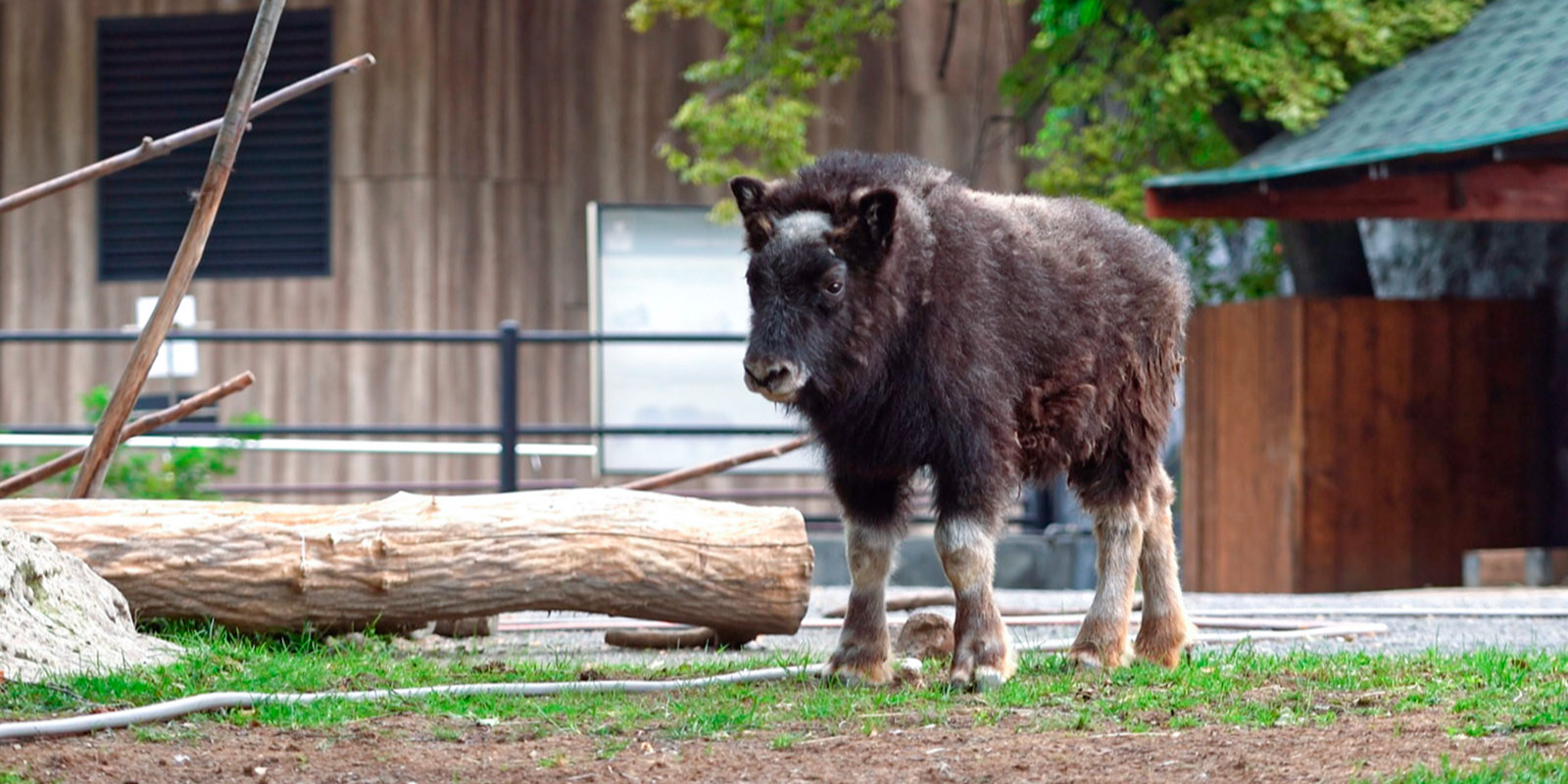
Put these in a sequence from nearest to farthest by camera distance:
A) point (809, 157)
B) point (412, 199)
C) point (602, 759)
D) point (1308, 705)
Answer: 1. point (602, 759)
2. point (1308, 705)
3. point (809, 157)
4. point (412, 199)

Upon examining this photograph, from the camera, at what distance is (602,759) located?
518 centimetres

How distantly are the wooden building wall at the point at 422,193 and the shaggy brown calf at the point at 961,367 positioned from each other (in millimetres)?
10225

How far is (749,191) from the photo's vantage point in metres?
6.41

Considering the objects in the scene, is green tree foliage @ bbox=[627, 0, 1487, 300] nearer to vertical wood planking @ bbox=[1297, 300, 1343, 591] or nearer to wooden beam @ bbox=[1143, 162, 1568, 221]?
wooden beam @ bbox=[1143, 162, 1568, 221]

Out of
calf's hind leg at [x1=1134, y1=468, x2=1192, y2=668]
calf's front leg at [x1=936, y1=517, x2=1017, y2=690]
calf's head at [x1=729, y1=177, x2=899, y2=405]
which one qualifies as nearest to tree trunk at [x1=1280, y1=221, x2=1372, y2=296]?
calf's hind leg at [x1=1134, y1=468, x2=1192, y2=668]

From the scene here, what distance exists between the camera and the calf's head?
6.10 metres

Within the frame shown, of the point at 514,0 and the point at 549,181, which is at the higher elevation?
the point at 514,0

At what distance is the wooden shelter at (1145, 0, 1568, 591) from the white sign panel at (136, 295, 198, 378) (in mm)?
7916

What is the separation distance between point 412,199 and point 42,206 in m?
3.33

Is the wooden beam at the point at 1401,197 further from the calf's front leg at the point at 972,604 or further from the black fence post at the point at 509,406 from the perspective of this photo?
the calf's front leg at the point at 972,604

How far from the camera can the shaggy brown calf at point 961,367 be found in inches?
246

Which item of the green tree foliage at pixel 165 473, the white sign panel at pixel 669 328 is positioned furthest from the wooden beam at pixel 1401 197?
the green tree foliage at pixel 165 473

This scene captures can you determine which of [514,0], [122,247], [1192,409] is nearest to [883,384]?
[1192,409]

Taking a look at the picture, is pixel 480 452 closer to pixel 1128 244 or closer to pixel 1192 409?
pixel 1192 409
